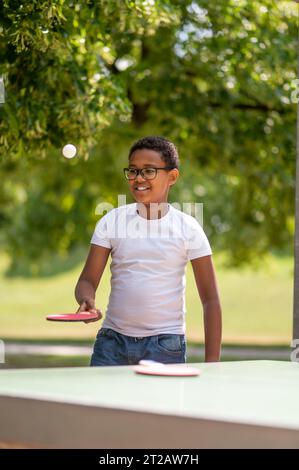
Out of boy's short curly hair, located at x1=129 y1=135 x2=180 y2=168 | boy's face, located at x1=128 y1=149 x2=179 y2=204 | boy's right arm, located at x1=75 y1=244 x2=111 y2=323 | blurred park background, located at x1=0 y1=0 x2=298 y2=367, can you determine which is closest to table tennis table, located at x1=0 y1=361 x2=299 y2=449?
boy's right arm, located at x1=75 y1=244 x2=111 y2=323

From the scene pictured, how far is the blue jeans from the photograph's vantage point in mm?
4367

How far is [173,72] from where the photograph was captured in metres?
12.4

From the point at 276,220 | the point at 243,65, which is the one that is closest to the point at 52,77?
the point at 243,65

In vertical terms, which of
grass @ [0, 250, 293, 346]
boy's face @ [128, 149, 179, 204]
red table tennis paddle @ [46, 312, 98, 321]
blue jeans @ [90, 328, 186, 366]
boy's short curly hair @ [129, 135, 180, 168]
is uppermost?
boy's short curly hair @ [129, 135, 180, 168]

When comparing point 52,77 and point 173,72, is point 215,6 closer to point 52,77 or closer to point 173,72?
point 173,72

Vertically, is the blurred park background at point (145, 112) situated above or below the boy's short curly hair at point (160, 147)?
above

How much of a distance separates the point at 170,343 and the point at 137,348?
0.47ft

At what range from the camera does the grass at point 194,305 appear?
29266 millimetres

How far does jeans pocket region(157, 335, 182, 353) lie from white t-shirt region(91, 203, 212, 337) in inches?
1.2

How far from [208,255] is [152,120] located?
9.07m

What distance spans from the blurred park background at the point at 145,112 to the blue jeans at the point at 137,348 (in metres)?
2.20

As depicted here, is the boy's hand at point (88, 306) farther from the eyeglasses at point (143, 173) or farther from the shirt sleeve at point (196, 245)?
the eyeglasses at point (143, 173)
